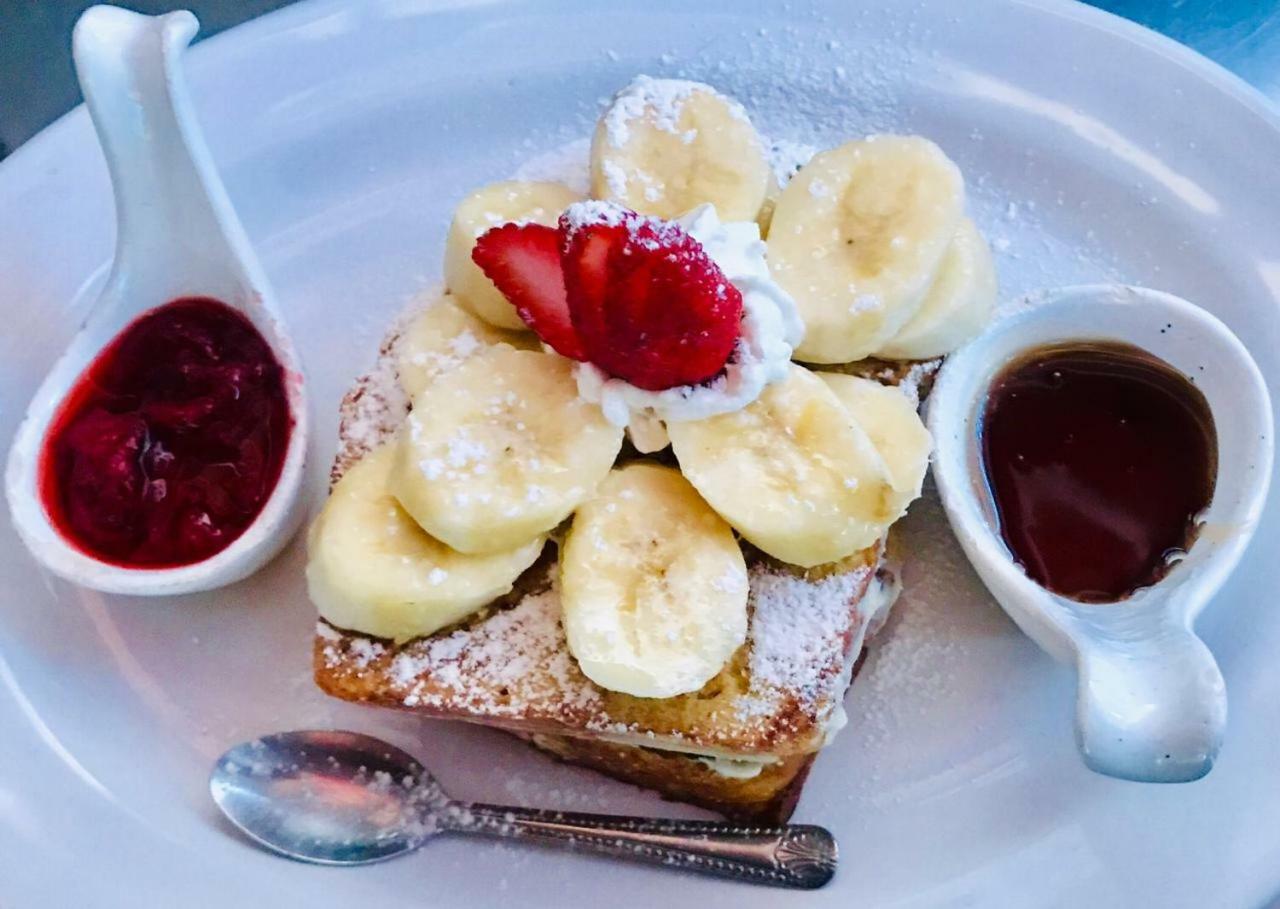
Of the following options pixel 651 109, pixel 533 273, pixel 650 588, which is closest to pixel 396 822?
pixel 650 588

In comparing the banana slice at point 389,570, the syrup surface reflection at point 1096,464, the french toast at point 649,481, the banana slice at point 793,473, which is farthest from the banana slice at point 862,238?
the banana slice at point 389,570

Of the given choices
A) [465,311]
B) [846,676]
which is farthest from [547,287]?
[846,676]

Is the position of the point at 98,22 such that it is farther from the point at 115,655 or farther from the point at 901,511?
the point at 901,511

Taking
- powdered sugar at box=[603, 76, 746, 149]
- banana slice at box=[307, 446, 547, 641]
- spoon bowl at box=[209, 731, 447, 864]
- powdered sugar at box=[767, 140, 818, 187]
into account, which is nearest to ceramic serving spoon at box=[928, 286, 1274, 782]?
powdered sugar at box=[767, 140, 818, 187]

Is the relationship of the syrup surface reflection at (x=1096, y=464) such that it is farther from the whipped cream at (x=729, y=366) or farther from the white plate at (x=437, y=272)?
the whipped cream at (x=729, y=366)

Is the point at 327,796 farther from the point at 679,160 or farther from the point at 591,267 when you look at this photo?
the point at 679,160

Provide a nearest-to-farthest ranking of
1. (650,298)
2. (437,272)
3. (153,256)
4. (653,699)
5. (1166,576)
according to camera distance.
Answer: (650,298) < (653,699) < (1166,576) < (153,256) < (437,272)
